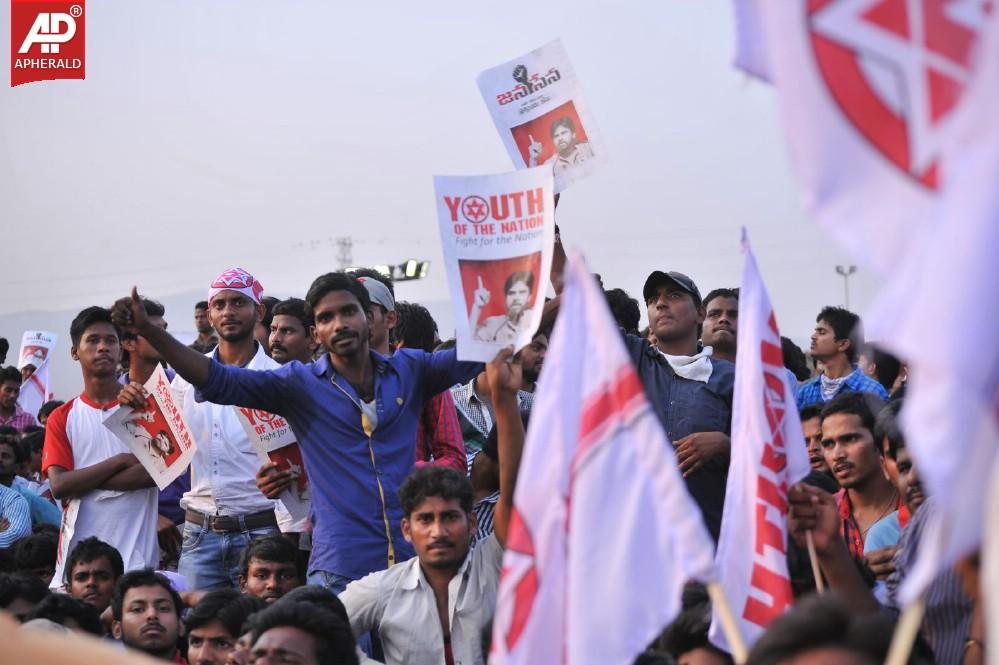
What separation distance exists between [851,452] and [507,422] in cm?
161

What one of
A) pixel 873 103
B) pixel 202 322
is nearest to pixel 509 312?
pixel 873 103

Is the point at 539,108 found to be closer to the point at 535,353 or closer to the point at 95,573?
the point at 535,353

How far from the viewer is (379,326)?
271 inches

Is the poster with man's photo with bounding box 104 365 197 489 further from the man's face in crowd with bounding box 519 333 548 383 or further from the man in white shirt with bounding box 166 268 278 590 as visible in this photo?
the man's face in crowd with bounding box 519 333 548 383

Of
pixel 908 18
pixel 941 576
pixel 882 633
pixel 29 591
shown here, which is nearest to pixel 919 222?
pixel 908 18

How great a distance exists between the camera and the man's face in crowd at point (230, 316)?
279 inches

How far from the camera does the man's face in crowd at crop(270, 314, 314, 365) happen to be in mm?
7457

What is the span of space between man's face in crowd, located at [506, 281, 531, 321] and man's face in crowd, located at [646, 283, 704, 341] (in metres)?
1.19

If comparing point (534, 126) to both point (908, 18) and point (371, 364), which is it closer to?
point (371, 364)

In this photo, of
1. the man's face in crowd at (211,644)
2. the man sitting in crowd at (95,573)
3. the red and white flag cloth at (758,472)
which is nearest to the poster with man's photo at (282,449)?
the man's face in crowd at (211,644)

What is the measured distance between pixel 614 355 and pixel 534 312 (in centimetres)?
177

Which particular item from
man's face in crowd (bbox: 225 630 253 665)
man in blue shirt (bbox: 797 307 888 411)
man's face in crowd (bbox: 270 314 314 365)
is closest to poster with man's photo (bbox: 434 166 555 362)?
man's face in crowd (bbox: 225 630 253 665)

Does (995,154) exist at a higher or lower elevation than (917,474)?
higher

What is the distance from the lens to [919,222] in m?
2.34
